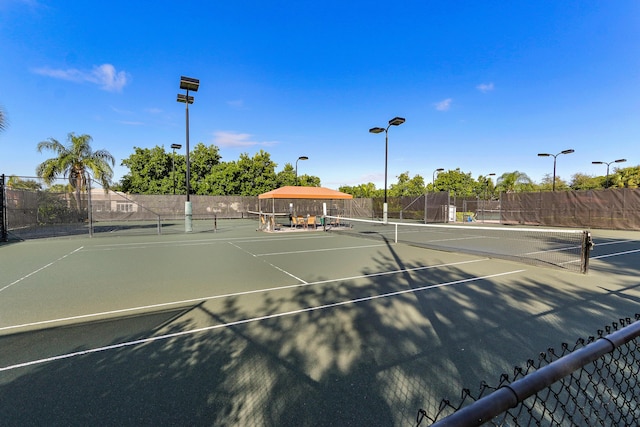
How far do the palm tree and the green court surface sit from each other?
20.9 metres

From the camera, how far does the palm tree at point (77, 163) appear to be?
77.7ft

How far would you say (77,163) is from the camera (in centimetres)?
2484

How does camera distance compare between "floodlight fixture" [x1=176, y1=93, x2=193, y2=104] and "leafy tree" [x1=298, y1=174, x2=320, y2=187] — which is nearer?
"floodlight fixture" [x1=176, y1=93, x2=193, y2=104]

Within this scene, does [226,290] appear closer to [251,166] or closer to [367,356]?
[367,356]

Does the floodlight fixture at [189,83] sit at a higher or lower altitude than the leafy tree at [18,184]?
higher

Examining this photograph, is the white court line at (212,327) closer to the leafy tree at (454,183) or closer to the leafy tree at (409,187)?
the leafy tree at (409,187)

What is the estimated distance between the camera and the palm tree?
23688 mm

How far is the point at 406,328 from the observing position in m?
4.09

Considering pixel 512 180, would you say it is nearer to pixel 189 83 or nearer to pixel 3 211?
pixel 189 83

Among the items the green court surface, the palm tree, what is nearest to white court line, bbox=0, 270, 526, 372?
the green court surface

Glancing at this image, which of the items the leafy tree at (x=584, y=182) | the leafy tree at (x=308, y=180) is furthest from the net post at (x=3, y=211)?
the leafy tree at (x=584, y=182)

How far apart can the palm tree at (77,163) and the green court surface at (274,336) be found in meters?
20.9

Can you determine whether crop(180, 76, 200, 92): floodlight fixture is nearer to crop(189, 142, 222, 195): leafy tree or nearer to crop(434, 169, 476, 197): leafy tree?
crop(189, 142, 222, 195): leafy tree

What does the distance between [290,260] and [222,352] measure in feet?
19.2
